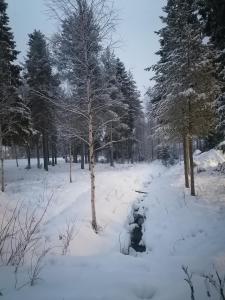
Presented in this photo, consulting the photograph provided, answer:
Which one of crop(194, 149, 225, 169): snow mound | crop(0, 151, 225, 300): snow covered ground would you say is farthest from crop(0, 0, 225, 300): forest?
crop(194, 149, 225, 169): snow mound

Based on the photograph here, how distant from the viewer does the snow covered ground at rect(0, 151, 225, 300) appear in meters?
5.30

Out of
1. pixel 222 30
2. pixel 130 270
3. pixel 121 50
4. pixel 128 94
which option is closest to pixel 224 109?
pixel 222 30

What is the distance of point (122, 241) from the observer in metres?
11.6

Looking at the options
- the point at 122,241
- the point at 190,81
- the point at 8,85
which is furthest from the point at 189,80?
the point at 8,85

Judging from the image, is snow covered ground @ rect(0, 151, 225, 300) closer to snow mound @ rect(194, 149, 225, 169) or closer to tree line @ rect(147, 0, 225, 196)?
snow mound @ rect(194, 149, 225, 169)

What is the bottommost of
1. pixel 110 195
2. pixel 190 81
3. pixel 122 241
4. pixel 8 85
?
pixel 122 241

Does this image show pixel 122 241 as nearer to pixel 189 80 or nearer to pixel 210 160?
pixel 189 80

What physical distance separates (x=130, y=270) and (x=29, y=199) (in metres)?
12.1

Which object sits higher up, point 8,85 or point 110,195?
point 8,85

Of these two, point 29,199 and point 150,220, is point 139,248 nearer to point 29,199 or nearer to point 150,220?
point 150,220

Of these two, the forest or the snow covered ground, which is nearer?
the snow covered ground

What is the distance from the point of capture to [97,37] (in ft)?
41.4

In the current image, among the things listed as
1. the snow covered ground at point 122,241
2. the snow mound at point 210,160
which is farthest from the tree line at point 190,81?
the snow mound at point 210,160

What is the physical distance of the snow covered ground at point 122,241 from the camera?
17.4 feet
